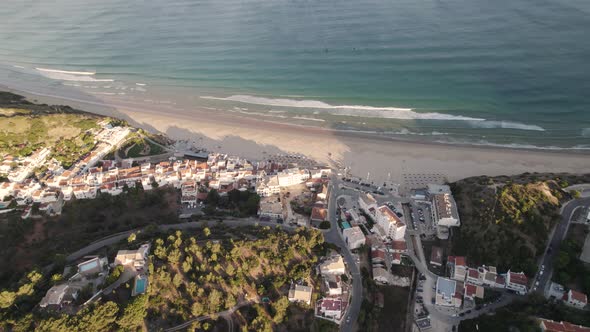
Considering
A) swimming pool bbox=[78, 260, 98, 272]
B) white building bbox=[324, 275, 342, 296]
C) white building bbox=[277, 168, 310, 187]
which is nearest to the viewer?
swimming pool bbox=[78, 260, 98, 272]

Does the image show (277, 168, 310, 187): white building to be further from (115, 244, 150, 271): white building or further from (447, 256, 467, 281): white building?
(447, 256, 467, 281): white building

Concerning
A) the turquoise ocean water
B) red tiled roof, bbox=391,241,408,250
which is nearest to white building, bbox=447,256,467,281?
red tiled roof, bbox=391,241,408,250

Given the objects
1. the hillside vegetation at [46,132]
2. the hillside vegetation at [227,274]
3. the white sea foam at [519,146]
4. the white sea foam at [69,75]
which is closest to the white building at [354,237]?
the hillside vegetation at [227,274]

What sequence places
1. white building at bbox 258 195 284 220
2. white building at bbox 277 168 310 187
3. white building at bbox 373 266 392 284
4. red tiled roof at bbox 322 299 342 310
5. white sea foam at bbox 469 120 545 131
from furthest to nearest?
1. white sea foam at bbox 469 120 545 131
2. white building at bbox 277 168 310 187
3. white building at bbox 258 195 284 220
4. white building at bbox 373 266 392 284
5. red tiled roof at bbox 322 299 342 310

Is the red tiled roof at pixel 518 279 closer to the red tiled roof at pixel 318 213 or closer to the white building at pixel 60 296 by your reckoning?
the red tiled roof at pixel 318 213

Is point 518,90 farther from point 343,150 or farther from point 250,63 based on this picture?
point 250,63

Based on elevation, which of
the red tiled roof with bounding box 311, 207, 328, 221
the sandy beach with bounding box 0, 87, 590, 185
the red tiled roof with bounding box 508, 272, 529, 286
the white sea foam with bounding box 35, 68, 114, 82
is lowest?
the red tiled roof with bounding box 508, 272, 529, 286
